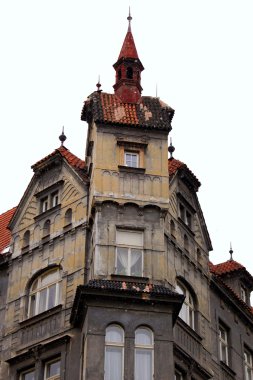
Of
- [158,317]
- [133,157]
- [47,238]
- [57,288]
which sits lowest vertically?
[158,317]

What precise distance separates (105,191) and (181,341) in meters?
6.35

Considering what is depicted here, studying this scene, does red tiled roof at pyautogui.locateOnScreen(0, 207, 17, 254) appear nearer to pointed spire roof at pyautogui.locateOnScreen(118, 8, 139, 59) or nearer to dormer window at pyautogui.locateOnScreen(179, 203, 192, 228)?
dormer window at pyautogui.locateOnScreen(179, 203, 192, 228)

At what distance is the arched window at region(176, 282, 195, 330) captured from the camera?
1416 inches

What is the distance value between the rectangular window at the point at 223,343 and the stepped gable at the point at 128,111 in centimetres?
913

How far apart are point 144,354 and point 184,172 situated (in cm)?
1045

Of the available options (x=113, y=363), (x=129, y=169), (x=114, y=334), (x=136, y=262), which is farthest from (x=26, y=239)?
(x=113, y=363)

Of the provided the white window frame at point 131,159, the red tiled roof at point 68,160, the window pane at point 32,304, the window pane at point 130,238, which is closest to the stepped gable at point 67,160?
the red tiled roof at point 68,160

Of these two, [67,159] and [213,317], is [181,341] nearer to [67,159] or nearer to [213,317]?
[213,317]

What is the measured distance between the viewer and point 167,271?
3481cm

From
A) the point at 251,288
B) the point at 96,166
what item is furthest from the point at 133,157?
the point at 251,288

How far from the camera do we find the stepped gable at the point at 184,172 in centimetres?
3896

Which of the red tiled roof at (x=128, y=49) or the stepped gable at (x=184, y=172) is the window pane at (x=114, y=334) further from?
the red tiled roof at (x=128, y=49)

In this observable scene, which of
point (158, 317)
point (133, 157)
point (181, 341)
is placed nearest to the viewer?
point (158, 317)

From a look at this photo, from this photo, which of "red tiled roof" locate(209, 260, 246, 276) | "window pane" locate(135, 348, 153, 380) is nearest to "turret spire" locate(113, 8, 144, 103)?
"red tiled roof" locate(209, 260, 246, 276)
